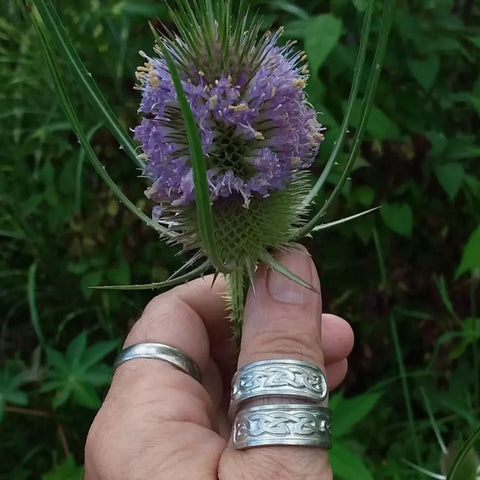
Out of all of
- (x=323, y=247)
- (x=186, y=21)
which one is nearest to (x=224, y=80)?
(x=186, y=21)

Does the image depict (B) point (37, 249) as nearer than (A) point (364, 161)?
No

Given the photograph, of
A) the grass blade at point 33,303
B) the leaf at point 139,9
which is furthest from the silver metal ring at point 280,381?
the leaf at point 139,9

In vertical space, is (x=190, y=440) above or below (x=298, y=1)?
below

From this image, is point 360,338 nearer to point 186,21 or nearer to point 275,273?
point 275,273

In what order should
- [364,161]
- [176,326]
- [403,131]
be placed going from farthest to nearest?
[403,131] < [364,161] < [176,326]

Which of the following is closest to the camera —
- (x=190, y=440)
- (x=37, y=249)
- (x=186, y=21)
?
(x=186, y=21)

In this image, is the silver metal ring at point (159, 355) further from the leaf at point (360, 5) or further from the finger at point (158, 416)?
the leaf at point (360, 5)

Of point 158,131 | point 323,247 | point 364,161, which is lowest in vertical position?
point 323,247
